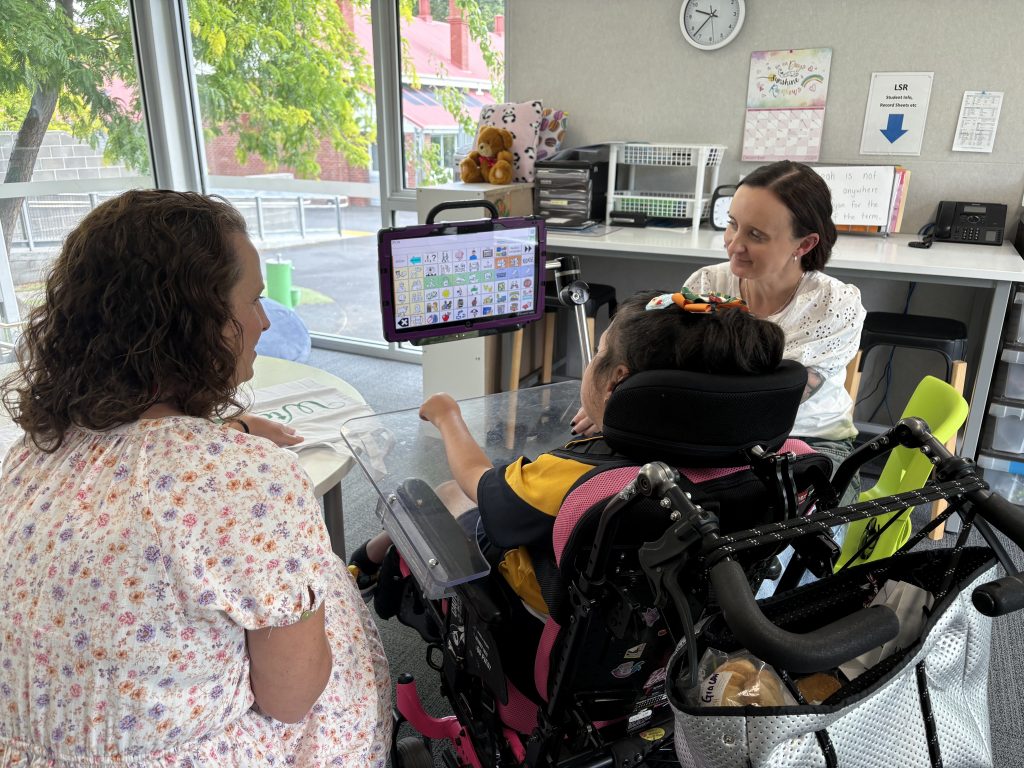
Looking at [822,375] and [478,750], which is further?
[822,375]

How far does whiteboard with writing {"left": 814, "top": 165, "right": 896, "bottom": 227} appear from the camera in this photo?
2.86 m

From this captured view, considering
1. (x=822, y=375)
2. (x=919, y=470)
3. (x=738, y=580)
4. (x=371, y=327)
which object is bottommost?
(x=371, y=327)

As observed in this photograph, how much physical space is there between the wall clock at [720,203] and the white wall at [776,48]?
257mm

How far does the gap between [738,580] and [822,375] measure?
1289mm

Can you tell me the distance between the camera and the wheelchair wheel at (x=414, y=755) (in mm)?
1333

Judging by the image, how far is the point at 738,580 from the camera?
2.12 feet

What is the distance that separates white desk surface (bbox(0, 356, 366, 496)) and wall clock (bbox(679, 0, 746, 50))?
2235 millimetres

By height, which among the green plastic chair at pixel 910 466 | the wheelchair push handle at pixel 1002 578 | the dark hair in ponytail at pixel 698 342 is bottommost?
the green plastic chair at pixel 910 466

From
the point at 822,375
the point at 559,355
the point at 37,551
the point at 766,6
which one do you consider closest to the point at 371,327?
the point at 559,355

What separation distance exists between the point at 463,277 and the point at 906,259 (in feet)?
5.89

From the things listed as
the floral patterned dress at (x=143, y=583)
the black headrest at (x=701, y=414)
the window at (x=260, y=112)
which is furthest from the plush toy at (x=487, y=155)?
the floral patterned dress at (x=143, y=583)

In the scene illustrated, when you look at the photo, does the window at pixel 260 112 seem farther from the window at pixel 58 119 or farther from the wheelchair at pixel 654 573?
the wheelchair at pixel 654 573

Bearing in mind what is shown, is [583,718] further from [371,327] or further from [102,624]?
[371,327]

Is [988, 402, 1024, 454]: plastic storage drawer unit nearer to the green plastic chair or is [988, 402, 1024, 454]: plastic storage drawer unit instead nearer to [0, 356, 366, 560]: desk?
the green plastic chair
